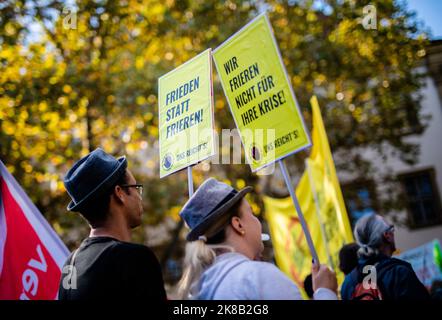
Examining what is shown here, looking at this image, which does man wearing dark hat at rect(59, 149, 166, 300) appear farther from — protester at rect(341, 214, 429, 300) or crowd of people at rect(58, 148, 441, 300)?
protester at rect(341, 214, 429, 300)

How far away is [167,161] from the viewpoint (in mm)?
4148

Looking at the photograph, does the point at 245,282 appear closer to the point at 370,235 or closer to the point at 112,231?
the point at 112,231

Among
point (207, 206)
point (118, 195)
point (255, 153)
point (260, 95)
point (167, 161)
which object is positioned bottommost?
point (207, 206)

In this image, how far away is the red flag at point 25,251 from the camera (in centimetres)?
438

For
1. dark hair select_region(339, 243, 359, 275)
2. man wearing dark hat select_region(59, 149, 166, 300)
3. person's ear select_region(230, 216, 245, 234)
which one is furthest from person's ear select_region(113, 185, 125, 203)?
dark hair select_region(339, 243, 359, 275)

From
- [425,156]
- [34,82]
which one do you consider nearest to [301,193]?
[34,82]

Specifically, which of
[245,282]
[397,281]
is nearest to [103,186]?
[245,282]

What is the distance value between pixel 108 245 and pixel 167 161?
160 centimetres

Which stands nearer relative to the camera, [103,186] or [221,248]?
[221,248]

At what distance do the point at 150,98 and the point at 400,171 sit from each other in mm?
11913

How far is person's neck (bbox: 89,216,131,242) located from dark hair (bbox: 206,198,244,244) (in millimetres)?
410

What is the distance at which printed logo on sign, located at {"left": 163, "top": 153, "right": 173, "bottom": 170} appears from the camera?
4.12 m

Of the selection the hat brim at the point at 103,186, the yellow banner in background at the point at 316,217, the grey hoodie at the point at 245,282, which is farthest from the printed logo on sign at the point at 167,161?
the yellow banner in background at the point at 316,217

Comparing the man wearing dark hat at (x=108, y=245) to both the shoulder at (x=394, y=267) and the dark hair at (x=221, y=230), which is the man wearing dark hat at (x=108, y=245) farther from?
the shoulder at (x=394, y=267)
